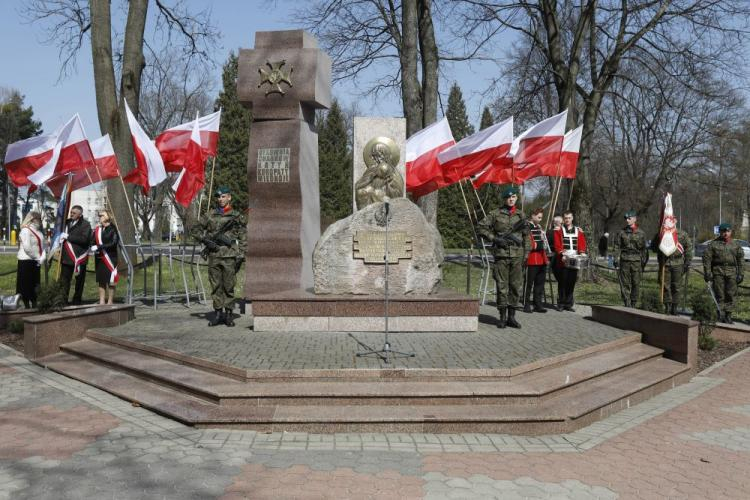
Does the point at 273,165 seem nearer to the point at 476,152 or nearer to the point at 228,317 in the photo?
the point at 228,317

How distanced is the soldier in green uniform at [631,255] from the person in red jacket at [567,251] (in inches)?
28.4

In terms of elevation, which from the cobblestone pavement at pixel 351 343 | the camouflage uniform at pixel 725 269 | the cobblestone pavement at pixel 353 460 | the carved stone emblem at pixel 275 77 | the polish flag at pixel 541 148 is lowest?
the cobblestone pavement at pixel 353 460

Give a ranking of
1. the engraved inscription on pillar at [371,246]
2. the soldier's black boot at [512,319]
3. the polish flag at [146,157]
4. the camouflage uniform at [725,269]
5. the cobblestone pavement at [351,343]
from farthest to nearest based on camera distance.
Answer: the camouflage uniform at [725,269] → the polish flag at [146,157] → the soldier's black boot at [512,319] → the engraved inscription on pillar at [371,246] → the cobblestone pavement at [351,343]

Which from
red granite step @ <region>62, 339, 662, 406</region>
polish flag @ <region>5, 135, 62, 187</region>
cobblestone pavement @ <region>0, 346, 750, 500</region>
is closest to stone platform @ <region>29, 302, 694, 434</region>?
red granite step @ <region>62, 339, 662, 406</region>

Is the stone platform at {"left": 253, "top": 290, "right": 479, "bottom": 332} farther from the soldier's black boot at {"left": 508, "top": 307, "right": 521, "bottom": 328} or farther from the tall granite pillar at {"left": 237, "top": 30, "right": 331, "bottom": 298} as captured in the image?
the tall granite pillar at {"left": 237, "top": 30, "right": 331, "bottom": 298}

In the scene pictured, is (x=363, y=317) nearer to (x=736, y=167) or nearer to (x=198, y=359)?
(x=198, y=359)

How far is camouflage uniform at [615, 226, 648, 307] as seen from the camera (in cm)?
1180

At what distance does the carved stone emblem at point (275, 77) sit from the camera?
10.9 meters

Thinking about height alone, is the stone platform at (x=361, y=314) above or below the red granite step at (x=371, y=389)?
above

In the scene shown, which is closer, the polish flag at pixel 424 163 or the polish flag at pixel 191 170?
the polish flag at pixel 191 170

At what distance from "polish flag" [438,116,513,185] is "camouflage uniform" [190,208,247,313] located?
3.91m

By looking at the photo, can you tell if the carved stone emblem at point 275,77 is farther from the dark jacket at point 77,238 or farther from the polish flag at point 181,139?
the dark jacket at point 77,238

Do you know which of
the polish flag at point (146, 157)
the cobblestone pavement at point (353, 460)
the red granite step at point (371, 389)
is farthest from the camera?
the polish flag at point (146, 157)

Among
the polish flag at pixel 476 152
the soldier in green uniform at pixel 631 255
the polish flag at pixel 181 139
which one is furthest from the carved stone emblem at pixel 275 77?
Result: the soldier in green uniform at pixel 631 255
